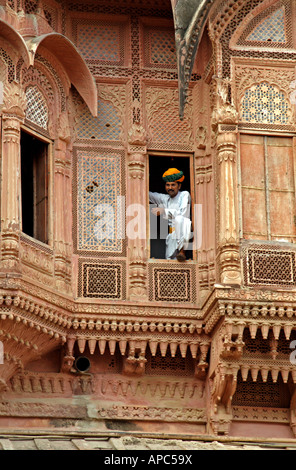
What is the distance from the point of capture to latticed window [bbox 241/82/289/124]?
21.1 m

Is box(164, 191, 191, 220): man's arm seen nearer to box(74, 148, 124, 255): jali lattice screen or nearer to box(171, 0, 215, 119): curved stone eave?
box(74, 148, 124, 255): jali lattice screen

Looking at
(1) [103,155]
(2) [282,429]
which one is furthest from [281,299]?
(1) [103,155]

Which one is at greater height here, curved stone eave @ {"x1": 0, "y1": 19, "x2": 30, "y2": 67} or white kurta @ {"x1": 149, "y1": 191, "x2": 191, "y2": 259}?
curved stone eave @ {"x1": 0, "y1": 19, "x2": 30, "y2": 67}

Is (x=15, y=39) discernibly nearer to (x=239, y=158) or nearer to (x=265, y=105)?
(x=239, y=158)

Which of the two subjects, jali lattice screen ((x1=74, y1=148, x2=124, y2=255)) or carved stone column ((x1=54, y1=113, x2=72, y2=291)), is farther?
jali lattice screen ((x1=74, y1=148, x2=124, y2=255))

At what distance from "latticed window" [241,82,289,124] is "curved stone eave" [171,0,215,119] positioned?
825mm

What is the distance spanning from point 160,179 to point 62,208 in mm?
1607

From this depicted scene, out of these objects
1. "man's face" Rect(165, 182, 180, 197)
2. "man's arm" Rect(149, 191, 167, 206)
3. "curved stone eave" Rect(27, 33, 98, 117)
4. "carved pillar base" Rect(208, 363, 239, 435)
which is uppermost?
"curved stone eave" Rect(27, 33, 98, 117)

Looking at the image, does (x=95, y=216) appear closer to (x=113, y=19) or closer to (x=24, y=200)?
(x=24, y=200)

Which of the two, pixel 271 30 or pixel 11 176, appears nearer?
pixel 11 176

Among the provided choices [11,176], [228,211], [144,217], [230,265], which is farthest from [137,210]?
[11,176]

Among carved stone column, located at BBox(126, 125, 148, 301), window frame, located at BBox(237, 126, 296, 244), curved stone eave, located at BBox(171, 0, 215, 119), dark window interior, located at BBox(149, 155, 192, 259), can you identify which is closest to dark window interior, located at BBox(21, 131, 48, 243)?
carved stone column, located at BBox(126, 125, 148, 301)

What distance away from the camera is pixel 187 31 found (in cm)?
2081
